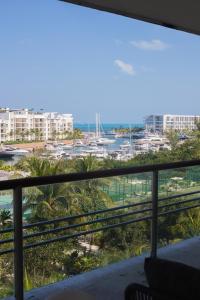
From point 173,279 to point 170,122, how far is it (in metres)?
27.1

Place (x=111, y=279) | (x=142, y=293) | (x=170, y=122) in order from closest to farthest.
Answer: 1. (x=142, y=293)
2. (x=111, y=279)
3. (x=170, y=122)

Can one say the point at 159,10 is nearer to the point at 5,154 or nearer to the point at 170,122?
the point at 5,154

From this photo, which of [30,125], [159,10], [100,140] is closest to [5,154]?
[30,125]

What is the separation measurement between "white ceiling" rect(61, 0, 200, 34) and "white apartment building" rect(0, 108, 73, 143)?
21.5 metres

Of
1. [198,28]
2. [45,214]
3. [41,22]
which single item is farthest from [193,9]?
[41,22]

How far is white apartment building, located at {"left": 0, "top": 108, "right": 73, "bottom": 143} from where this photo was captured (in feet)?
79.3

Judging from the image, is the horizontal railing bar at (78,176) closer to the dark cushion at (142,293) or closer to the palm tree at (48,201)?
the dark cushion at (142,293)

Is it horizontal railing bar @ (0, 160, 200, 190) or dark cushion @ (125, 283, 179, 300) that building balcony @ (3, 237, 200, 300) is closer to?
horizontal railing bar @ (0, 160, 200, 190)

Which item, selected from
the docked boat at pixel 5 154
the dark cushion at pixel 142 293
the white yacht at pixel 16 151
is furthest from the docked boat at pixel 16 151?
the dark cushion at pixel 142 293

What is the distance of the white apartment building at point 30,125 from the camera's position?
24156 millimetres

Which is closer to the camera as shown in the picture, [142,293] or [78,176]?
[142,293]

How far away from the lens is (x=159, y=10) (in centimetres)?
269

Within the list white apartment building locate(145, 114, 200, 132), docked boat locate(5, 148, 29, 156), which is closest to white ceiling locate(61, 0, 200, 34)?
docked boat locate(5, 148, 29, 156)

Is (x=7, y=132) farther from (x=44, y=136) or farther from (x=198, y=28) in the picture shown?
(x=198, y=28)
